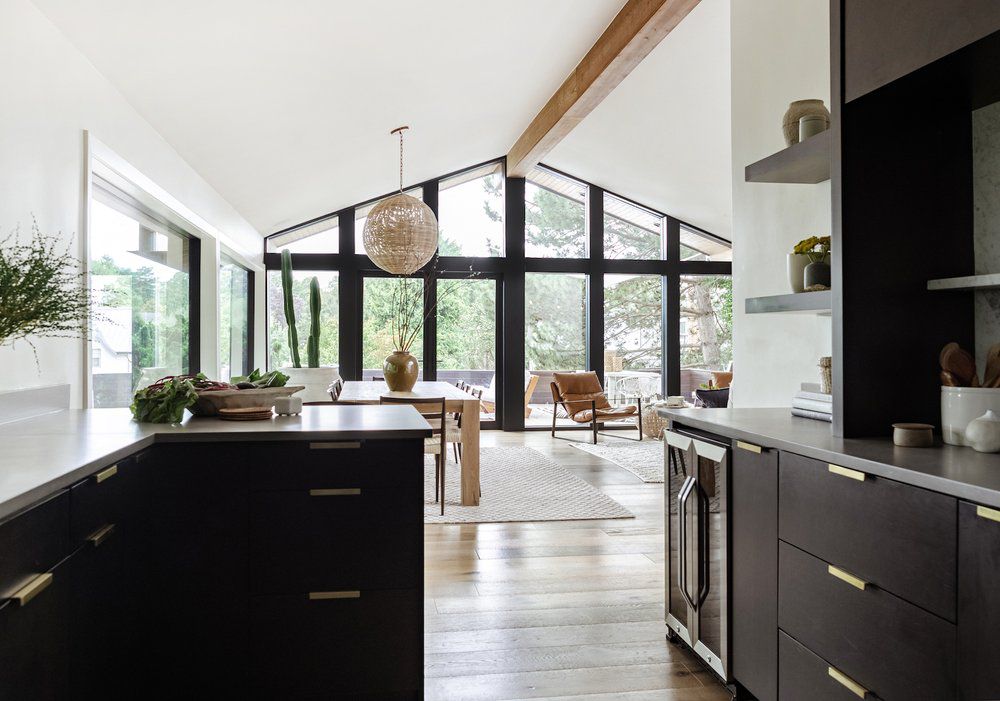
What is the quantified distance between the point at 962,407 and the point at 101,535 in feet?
6.97

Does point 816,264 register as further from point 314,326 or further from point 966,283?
point 314,326

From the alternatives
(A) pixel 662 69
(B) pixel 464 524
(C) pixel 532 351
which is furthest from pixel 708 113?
(B) pixel 464 524

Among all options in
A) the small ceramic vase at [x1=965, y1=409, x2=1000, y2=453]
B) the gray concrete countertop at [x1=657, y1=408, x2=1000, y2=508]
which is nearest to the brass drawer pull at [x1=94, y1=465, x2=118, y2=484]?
the gray concrete countertop at [x1=657, y1=408, x2=1000, y2=508]

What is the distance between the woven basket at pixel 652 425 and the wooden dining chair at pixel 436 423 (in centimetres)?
385

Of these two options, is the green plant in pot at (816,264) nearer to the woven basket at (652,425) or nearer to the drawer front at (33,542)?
the drawer front at (33,542)

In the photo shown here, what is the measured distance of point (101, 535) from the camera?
5.47 feet

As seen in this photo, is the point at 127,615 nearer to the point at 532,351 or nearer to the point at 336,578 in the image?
the point at 336,578

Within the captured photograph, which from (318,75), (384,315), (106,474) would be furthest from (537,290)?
(106,474)

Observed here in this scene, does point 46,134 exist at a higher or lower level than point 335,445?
higher

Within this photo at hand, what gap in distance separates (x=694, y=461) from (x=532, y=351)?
6.58 meters

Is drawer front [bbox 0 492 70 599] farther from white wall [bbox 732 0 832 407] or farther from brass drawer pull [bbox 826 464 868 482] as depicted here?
white wall [bbox 732 0 832 407]

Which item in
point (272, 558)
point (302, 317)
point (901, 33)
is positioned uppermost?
point (901, 33)

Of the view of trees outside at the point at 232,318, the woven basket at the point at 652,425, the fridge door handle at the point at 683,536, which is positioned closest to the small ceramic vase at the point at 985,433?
the fridge door handle at the point at 683,536

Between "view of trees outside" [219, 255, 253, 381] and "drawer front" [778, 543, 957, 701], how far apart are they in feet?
16.2
